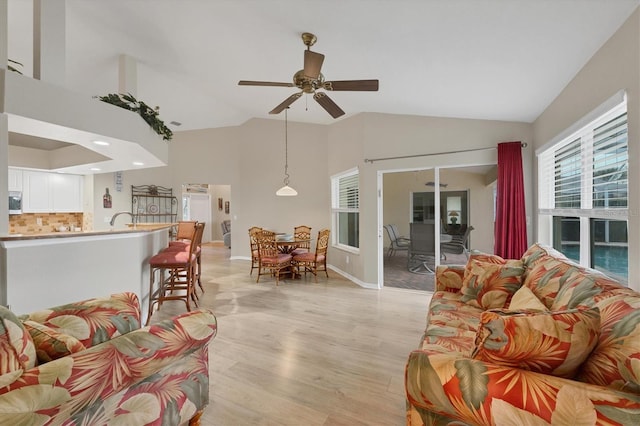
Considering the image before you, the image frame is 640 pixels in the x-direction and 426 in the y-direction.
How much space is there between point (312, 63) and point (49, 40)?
2.35 meters

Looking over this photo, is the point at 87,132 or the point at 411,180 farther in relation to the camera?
the point at 411,180

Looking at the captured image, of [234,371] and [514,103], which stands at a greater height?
[514,103]

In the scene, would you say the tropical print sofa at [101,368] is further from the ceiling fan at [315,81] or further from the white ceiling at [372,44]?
the white ceiling at [372,44]

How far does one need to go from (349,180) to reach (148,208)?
5.33m

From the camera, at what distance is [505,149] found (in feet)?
11.9

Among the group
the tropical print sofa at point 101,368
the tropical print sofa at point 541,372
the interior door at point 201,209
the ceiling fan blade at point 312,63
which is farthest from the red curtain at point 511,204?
the interior door at point 201,209

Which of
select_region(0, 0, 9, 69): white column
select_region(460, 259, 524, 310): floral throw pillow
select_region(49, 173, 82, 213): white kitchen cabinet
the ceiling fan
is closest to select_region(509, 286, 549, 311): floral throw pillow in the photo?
select_region(460, 259, 524, 310): floral throw pillow

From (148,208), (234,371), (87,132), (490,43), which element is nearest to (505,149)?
(490,43)

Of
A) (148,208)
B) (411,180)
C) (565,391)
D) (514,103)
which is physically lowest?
(565,391)

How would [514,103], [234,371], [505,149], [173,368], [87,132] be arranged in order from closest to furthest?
[173,368] → [234,371] → [87,132] → [514,103] → [505,149]

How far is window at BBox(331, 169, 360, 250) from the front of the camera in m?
5.29

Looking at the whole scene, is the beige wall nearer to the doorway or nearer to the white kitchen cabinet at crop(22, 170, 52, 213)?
the doorway

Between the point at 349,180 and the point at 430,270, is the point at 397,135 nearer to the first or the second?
the point at 349,180

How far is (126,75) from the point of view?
3742 mm
